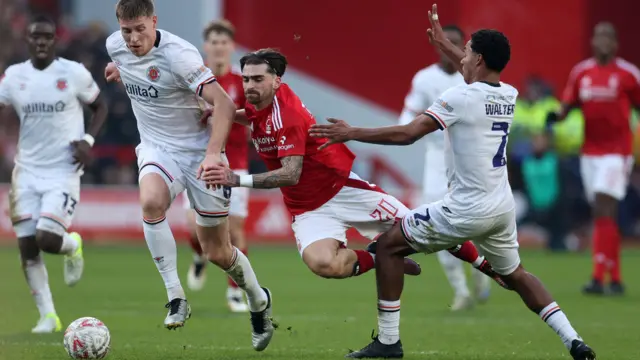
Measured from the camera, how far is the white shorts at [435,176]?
454 inches

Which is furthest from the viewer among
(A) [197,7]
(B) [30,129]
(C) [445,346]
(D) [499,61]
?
(A) [197,7]

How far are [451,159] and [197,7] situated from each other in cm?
1587

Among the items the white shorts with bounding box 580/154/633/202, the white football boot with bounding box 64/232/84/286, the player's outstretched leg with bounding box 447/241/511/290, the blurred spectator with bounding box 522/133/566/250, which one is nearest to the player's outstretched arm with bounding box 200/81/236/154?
the player's outstretched leg with bounding box 447/241/511/290

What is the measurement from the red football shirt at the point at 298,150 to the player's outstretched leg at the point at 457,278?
9.68 ft

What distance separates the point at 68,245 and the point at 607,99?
22.6ft

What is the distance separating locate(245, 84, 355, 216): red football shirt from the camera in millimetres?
8172

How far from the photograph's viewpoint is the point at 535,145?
19.9 metres

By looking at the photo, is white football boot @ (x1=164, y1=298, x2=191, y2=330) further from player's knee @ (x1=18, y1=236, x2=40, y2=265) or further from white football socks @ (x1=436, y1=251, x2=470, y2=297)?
white football socks @ (x1=436, y1=251, x2=470, y2=297)

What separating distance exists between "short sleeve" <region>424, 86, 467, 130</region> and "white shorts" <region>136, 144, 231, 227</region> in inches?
72.1

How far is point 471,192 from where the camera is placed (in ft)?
25.6

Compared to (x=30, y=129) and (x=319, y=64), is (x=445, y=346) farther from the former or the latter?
(x=319, y=64)

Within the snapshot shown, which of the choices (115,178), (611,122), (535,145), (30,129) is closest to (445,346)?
(30,129)

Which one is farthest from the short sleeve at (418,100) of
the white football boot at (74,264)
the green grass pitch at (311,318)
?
the white football boot at (74,264)

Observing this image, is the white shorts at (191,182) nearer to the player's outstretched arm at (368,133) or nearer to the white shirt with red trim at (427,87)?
the player's outstretched arm at (368,133)
